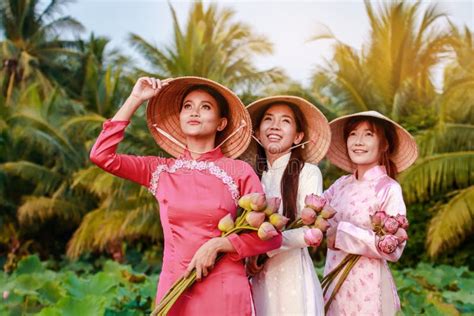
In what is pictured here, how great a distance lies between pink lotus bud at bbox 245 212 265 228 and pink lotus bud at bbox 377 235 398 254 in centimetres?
56

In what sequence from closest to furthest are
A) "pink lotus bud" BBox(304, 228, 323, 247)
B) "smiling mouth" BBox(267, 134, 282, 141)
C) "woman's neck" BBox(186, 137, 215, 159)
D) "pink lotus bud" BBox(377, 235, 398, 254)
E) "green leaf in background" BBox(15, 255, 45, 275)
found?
"pink lotus bud" BBox(304, 228, 323, 247)
"woman's neck" BBox(186, 137, 215, 159)
"pink lotus bud" BBox(377, 235, 398, 254)
"smiling mouth" BBox(267, 134, 282, 141)
"green leaf in background" BBox(15, 255, 45, 275)

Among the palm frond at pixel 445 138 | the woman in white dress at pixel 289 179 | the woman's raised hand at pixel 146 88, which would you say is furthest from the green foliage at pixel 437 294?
the palm frond at pixel 445 138

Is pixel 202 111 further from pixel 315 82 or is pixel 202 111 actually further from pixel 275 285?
pixel 315 82

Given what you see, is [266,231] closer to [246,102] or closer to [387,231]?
[387,231]

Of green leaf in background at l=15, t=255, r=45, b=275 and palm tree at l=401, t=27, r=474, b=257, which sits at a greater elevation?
palm tree at l=401, t=27, r=474, b=257

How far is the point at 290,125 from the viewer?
2.60 meters

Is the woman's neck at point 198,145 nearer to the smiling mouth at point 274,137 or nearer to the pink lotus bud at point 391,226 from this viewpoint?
the smiling mouth at point 274,137

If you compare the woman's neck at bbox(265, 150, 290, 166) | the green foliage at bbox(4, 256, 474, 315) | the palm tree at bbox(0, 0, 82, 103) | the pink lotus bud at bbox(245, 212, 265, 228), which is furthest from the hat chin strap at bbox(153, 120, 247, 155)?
the palm tree at bbox(0, 0, 82, 103)

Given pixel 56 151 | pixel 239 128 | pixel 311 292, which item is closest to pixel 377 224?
pixel 311 292

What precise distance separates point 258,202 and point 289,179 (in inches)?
18.3

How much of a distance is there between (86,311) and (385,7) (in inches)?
399

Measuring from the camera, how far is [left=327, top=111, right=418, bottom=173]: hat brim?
2.85 m

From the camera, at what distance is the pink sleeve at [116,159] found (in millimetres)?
2248

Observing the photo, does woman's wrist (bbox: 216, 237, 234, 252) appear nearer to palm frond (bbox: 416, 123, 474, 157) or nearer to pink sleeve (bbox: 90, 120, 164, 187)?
pink sleeve (bbox: 90, 120, 164, 187)
